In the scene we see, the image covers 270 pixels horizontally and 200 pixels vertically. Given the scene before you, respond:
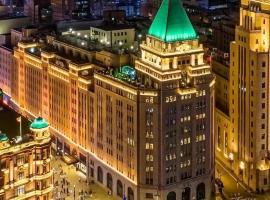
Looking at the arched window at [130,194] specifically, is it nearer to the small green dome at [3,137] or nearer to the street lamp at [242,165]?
the street lamp at [242,165]

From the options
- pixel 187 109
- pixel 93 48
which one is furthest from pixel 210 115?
pixel 93 48

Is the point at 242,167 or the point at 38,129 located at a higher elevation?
the point at 38,129

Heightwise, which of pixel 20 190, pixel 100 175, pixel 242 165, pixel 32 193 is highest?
pixel 20 190

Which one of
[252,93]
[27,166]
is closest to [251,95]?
[252,93]

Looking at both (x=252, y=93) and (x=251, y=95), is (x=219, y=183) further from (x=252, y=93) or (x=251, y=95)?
(x=252, y=93)

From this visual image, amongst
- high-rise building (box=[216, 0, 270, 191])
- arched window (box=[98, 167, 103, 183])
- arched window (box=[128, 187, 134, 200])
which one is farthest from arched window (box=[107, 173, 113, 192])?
high-rise building (box=[216, 0, 270, 191])

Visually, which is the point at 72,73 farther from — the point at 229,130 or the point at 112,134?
the point at 229,130
